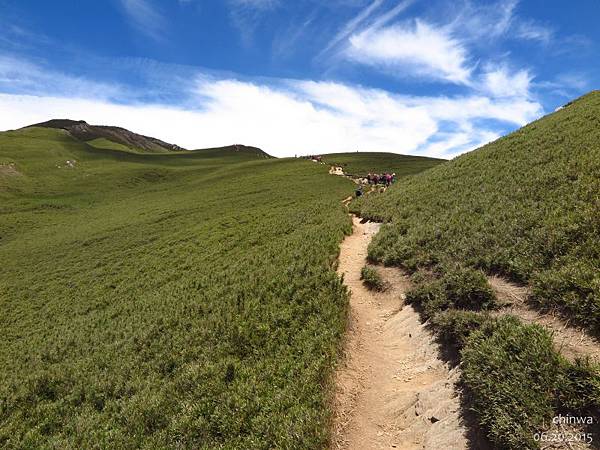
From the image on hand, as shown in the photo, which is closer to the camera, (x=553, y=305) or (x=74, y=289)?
(x=553, y=305)

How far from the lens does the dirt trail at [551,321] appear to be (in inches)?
324

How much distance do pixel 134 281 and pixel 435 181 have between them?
26.2 meters

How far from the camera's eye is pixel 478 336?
9789 millimetres

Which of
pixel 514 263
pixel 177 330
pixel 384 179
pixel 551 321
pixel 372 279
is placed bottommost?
pixel 177 330

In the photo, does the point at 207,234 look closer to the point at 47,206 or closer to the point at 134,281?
the point at 134,281

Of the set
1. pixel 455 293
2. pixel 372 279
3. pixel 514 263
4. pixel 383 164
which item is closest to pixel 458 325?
pixel 455 293

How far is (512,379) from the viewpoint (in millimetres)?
8008

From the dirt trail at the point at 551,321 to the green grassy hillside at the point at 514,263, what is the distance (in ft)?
1.00

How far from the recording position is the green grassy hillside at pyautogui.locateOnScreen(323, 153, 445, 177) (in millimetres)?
69562

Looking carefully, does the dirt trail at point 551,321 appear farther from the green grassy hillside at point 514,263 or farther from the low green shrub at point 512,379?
the low green shrub at point 512,379

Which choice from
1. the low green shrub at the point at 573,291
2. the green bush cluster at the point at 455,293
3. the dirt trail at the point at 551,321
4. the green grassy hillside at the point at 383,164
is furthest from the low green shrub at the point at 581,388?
the green grassy hillside at the point at 383,164

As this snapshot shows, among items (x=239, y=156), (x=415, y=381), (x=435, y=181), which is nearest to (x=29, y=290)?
(x=415, y=381)

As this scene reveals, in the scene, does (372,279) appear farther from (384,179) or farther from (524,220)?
(384,179)

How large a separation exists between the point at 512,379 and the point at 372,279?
8734mm
